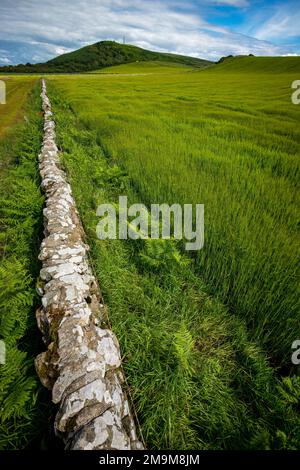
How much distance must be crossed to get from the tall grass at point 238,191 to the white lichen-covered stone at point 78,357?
1629mm

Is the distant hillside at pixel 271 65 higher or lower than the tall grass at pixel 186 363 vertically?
higher

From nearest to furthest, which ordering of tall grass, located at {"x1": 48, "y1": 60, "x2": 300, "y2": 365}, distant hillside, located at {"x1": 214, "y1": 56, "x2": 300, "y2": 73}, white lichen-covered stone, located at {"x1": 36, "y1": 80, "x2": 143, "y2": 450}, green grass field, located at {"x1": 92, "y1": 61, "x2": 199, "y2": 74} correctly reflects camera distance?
white lichen-covered stone, located at {"x1": 36, "y1": 80, "x2": 143, "y2": 450} → tall grass, located at {"x1": 48, "y1": 60, "x2": 300, "y2": 365} → distant hillside, located at {"x1": 214, "y1": 56, "x2": 300, "y2": 73} → green grass field, located at {"x1": 92, "y1": 61, "x2": 199, "y2": 74}

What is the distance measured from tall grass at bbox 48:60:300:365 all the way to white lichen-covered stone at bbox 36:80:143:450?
1629mm

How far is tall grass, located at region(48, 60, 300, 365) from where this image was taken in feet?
9.68

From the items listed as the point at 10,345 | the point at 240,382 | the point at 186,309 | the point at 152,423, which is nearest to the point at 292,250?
the point at 186,309

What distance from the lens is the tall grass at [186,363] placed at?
202 centimetres

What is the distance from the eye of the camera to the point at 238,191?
5.07 metres

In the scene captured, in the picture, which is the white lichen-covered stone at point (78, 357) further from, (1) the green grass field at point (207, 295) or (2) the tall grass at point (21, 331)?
(1) the green grass field at point (207, 295)

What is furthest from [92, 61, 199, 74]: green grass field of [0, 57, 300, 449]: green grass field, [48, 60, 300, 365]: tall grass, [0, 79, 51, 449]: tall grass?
[0, 79, 51, 449]: tall grass

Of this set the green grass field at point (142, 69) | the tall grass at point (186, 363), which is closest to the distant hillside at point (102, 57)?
the green grass field at point (142, 69)

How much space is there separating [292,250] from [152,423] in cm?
274

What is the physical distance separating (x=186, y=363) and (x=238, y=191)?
12.4 ft

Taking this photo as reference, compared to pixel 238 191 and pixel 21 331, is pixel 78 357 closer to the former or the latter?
pixel 21 331

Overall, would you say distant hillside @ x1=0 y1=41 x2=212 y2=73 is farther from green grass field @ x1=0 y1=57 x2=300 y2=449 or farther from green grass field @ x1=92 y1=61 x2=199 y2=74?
green grass field @ x1=0 y1=57 x2=300 y2=449
